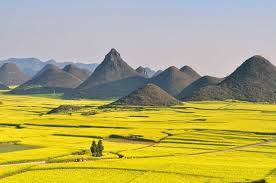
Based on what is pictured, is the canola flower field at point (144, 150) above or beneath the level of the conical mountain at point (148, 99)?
beneath

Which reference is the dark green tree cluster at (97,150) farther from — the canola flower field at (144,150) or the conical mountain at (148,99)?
the conical mountain at (148,99)

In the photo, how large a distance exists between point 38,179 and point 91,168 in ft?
27.5

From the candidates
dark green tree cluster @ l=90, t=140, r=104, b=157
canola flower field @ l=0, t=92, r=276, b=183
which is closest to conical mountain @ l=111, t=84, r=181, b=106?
canola flower field @ l=0, t=92, r=276, b=183

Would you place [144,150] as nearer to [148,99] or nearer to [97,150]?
[97,150]

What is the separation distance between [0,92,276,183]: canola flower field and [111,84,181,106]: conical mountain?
169ft

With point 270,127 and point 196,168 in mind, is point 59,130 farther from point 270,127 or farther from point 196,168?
point 196,168

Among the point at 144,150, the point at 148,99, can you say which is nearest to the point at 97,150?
the point at 144,150

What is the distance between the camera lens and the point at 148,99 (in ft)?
607

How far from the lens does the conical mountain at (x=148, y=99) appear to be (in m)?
183

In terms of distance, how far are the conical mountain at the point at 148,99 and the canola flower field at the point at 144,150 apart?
51.4m

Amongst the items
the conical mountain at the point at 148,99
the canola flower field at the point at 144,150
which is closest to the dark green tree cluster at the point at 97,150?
the canola flower field at the point at 144,150

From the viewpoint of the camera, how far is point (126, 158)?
65.9 m

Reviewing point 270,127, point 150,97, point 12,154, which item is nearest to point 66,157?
point 12,154

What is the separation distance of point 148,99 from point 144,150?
109m
